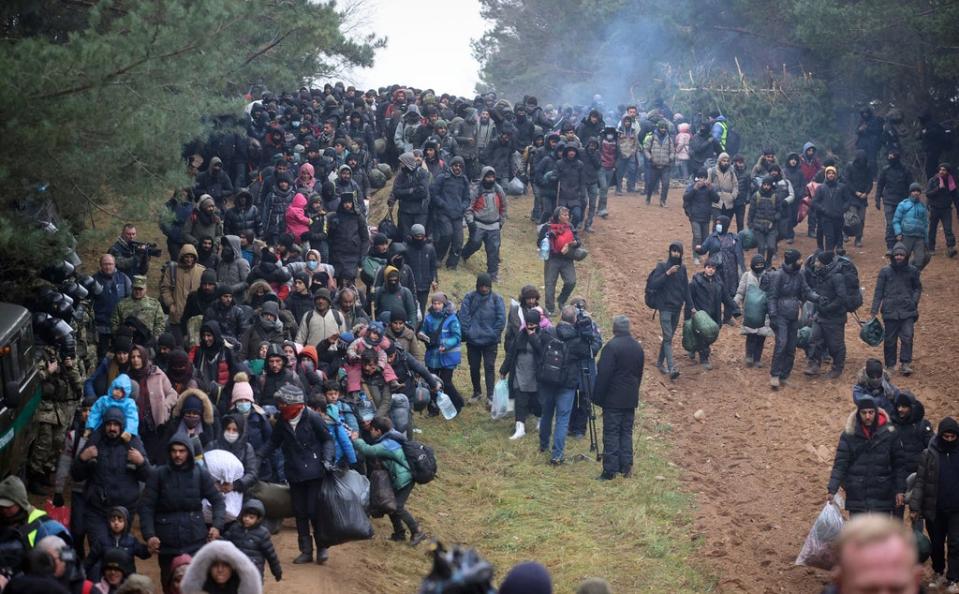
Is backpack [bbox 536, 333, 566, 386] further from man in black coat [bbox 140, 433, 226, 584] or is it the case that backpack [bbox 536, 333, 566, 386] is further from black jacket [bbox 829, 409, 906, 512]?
man in black coat [bbox 140, 433, 226, 584]

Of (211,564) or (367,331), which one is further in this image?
(367,331)

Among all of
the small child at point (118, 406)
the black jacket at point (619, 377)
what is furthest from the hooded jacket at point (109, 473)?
the black jacket at point (619, 377)

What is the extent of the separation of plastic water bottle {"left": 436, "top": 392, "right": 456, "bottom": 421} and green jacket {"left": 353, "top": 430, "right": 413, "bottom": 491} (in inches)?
124

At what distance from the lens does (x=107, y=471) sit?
9.98 meters

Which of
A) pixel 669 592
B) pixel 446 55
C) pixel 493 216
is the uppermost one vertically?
pixel 446 55

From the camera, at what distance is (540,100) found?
50.1 metres

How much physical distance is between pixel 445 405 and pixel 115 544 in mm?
6556

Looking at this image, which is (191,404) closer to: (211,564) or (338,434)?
(338,434)

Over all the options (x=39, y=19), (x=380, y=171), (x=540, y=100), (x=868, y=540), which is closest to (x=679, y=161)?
(x=380, y=171)

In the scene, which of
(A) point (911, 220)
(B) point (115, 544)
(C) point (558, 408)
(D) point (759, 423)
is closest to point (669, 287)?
(D) point (759, 423)

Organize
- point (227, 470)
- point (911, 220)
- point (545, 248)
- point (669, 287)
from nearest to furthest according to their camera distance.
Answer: point (227, 470), point (669, 287), point (545, 248), point (911, 220)

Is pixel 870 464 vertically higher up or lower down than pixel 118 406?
lower down

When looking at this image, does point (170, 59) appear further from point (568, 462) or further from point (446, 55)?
point (446, 55)

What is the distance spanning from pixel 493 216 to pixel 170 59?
826cm
